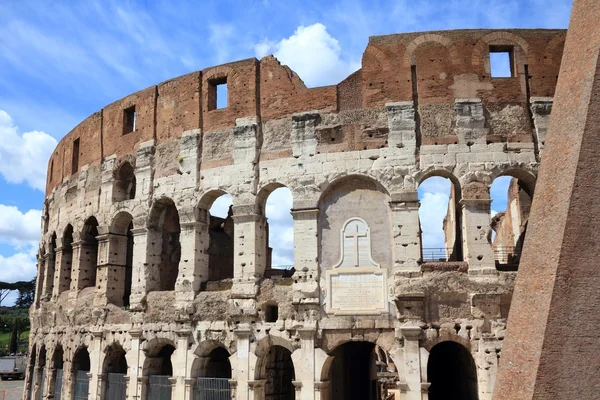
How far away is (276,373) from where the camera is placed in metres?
15.2

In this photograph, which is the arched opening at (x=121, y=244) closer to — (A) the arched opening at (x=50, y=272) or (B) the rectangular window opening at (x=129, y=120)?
(B) the rectangular window opening at (x=129, y=120)

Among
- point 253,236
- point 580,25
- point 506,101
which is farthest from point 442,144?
point 253,236

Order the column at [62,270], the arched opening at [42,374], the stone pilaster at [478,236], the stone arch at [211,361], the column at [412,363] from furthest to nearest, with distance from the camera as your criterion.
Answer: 1. the arched opening at [42,374]
2. the column at [62,270]
3. the stone arch at [211,361]
4. the stone pilaster at [478,236]
5. the column at [412,363]

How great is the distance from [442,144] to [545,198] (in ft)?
13.9

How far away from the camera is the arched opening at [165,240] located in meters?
16.8

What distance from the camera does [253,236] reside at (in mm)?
14602

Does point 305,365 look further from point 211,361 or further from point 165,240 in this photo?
point 165,240

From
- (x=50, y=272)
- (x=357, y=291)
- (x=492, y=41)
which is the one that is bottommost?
(x=357, y=291)

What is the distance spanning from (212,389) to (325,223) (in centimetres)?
507

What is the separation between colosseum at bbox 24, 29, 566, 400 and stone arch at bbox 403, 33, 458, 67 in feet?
0.08

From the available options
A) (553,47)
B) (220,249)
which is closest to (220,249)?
(220,249)

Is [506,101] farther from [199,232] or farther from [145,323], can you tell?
[145,323]

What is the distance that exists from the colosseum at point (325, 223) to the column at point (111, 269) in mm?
52

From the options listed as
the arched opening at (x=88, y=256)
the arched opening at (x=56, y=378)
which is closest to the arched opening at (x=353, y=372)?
the arched opening at (x=88, y=256)
